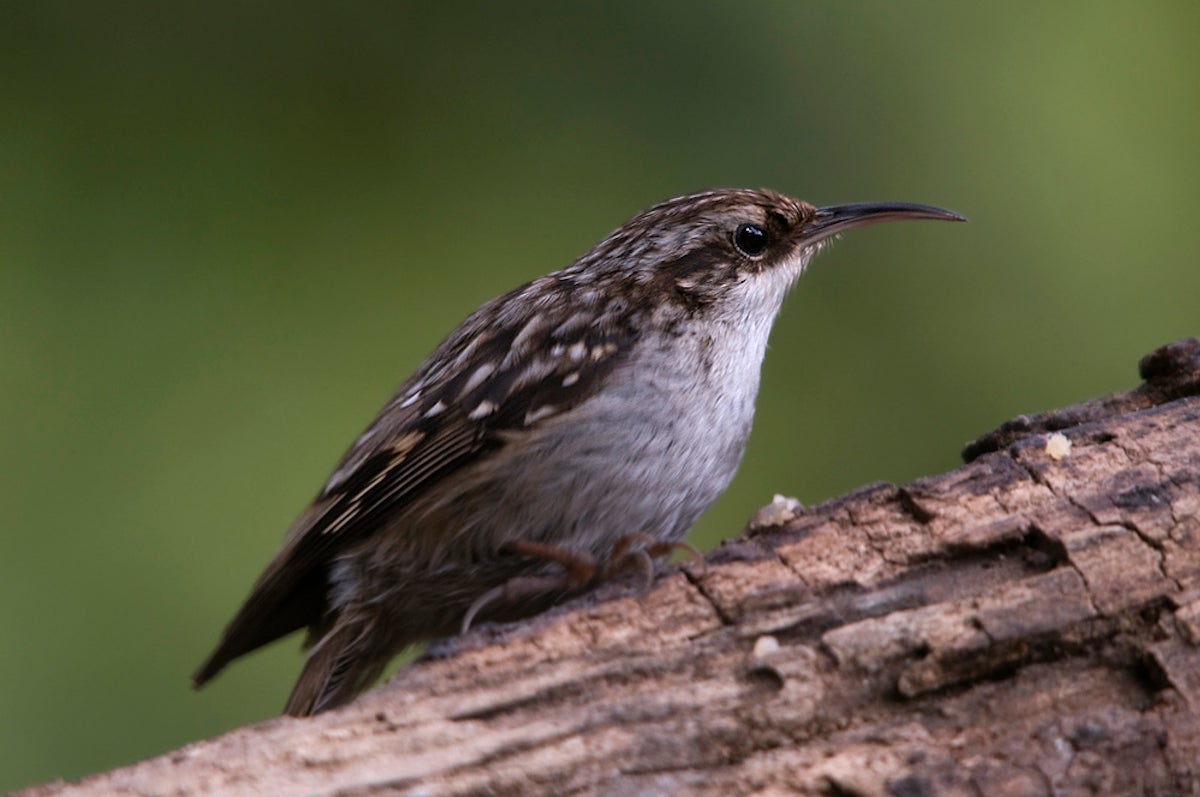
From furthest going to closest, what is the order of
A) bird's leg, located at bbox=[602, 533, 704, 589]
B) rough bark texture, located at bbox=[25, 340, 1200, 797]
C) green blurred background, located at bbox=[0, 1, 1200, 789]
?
green blurred background, located at bbox=[0, 1, 1200, 789] < bird's leg, located at bbox=[602, 533, 704, 589] < rough bark texture, located at bbox=[25, 340, 1200, 797]

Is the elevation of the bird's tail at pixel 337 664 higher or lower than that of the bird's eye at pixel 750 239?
lower

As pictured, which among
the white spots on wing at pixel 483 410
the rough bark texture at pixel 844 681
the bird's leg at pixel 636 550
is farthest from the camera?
the white spots on wing at pixel 483 410

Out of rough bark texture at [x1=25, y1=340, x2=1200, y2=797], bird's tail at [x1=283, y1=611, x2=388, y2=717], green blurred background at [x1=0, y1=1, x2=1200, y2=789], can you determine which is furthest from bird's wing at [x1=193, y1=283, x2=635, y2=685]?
green blurred background at [x1=0, y1=1, x2=1200, y2=789]

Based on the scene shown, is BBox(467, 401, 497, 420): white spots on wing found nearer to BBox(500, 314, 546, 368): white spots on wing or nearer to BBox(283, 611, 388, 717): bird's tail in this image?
BBox(500, 314, 546, 368): white spots on wing

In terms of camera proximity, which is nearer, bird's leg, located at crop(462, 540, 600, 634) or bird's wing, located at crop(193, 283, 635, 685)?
bird's leg, located at crop(462, 540, 600, 634)

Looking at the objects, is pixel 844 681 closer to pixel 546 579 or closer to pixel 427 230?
pixel 546 579

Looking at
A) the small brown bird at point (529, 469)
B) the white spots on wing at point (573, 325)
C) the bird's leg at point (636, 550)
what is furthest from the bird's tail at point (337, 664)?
the white spots on wing at point (573, 325)

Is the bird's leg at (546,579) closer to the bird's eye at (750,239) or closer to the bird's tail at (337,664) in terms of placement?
the bird's tail at (337,664)

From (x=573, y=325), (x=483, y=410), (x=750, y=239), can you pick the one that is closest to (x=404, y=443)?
(x=483, y=410)
